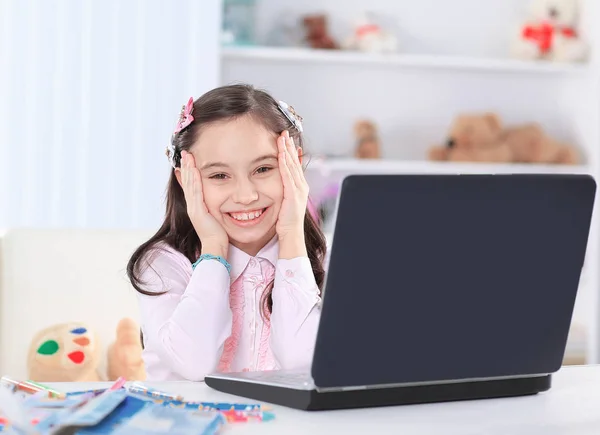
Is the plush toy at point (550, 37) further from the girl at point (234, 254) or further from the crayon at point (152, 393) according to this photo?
the crayon at point (152, 393)

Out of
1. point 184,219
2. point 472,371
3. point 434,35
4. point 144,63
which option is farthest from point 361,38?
point 472,371

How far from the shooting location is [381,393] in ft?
3.39

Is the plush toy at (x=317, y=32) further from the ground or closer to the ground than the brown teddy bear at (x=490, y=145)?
further from the ground

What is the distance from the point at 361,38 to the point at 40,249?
189 centimetres

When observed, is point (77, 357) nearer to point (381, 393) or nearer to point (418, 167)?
point (381, 393)

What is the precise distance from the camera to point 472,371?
1049mm

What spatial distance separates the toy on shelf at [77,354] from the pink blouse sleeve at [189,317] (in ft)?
0.68

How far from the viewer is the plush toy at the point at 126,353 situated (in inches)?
65.3

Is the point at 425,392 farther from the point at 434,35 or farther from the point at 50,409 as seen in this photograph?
the point at 434,35

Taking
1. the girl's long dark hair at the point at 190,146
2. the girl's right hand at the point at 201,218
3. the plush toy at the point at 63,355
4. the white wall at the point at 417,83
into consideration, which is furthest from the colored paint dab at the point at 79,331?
the white wall at the point at 417,83

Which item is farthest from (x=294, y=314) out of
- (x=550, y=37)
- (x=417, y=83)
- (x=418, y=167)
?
(x=550, y=37)

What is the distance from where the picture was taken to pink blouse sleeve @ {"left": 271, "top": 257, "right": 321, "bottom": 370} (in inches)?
56.1

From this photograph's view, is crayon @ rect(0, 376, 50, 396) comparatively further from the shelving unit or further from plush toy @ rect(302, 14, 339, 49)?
plush toy @ rect(302, 14, 339, 49)

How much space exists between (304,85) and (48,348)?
1.98 metres
